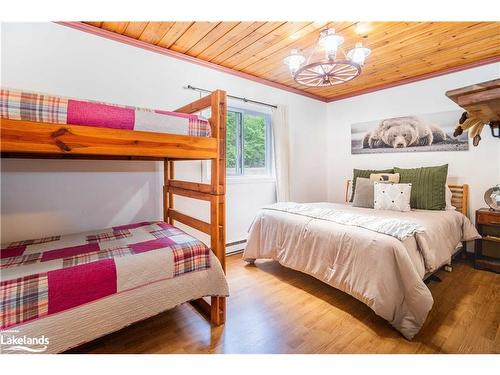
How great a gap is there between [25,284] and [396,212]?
2856mm

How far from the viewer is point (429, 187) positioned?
269cm

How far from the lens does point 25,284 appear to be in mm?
1000

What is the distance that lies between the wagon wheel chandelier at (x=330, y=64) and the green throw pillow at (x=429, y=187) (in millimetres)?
1480

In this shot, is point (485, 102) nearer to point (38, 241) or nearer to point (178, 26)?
point (178, 26)

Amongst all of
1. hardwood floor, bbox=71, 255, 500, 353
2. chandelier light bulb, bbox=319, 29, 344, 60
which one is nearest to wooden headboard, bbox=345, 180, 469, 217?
hardwood floor, bbox=71, 255, 500, 353

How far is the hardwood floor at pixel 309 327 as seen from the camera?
141 centimetres

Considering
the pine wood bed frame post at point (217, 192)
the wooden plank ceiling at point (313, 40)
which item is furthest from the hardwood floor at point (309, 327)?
the wooden plank ceiling at point (313, 40)

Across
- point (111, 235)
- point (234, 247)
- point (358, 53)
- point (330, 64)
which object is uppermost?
point (358, 53)

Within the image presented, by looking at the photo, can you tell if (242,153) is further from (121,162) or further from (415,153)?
(415,153)

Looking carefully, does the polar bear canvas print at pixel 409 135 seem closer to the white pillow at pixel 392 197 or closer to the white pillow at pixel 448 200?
→ the white pillow at pixel 448 200


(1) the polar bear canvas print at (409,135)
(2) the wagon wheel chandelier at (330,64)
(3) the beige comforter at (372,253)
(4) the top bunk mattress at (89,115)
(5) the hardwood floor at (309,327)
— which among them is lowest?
(5) the hardwood floor at (309,327)

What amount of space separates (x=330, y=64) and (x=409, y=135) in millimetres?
2101

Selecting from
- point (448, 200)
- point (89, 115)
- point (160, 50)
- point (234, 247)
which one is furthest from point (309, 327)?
point (160, 50)
